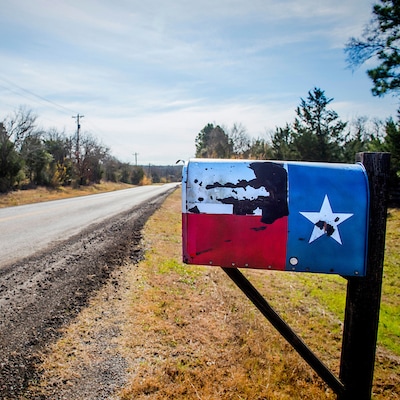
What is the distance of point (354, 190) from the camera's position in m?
1.47

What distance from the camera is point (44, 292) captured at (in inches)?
155

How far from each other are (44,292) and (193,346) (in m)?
2.31

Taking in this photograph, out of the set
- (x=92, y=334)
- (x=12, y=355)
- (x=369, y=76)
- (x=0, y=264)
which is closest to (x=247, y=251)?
(x=92, y=334)

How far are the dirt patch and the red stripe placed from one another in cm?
192

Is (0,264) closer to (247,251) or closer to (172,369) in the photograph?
(172,369)

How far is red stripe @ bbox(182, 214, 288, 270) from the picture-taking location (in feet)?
4.96

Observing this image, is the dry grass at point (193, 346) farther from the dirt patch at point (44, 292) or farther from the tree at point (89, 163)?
the tree at point (89, 163)

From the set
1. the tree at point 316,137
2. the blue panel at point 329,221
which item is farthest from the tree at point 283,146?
the blue panel at point 329,221

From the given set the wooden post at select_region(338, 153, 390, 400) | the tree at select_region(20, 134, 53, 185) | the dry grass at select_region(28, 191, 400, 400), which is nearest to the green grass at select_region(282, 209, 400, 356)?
the dry grass at select_region(28, 191, 400, 400)

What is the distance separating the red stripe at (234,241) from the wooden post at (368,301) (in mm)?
497

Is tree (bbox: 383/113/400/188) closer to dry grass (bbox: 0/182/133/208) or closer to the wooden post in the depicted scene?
the wooden post

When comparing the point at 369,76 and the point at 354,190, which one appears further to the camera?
the point at 369,76

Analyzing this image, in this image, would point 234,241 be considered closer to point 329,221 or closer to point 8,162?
point 329,221

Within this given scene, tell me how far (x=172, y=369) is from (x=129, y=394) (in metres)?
0.43
